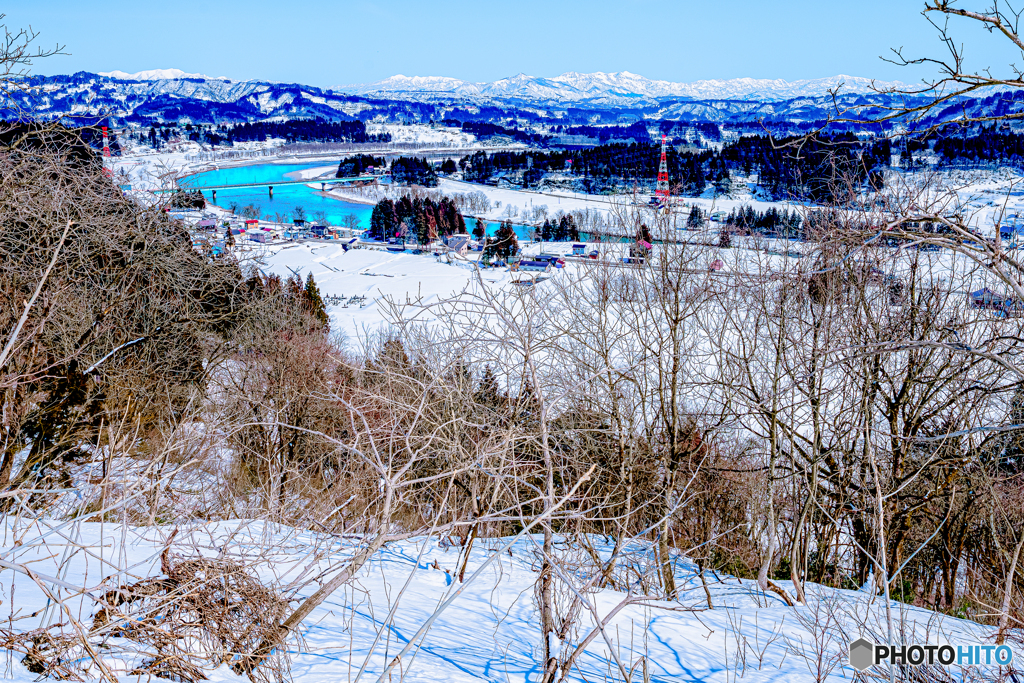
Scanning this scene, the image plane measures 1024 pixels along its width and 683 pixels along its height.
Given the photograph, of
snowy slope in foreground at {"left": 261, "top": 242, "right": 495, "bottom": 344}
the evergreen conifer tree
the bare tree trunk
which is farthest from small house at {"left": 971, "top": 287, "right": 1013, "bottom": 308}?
snowy slope in foreground at {"left": 261, "top": 242, "right": 495, "bottom": 344}

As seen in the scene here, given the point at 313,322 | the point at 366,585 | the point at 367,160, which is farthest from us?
the point at 367,160

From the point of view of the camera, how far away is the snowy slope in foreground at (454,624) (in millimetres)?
3834

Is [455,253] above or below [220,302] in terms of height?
above

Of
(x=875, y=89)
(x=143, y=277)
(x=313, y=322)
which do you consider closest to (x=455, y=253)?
(x=875, y=89)

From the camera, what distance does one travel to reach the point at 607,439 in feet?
32.1

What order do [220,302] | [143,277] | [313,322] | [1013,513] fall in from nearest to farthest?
1. [1013,513]
2. [143,277]
3. [220,302]
4. [313,322]

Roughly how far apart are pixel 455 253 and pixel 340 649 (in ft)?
13.2

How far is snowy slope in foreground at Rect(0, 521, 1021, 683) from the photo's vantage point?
3.83 metres

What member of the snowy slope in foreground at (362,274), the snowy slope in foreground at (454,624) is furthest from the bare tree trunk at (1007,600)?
the snowy slope in foreground at (362,274)

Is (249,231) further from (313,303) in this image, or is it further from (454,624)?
(454,624)

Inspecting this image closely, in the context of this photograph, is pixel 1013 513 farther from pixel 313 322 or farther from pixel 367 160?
pixel 367 160

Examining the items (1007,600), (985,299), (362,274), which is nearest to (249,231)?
(362,274)

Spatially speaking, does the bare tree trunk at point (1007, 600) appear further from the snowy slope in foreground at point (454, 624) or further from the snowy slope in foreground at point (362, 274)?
the snowy slope in foreground at point (362, 274)

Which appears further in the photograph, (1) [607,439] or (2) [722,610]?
(1) [607,439]
